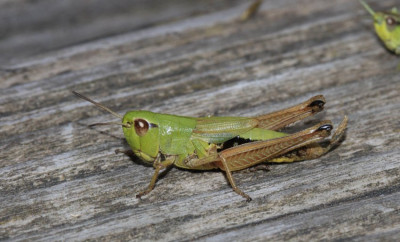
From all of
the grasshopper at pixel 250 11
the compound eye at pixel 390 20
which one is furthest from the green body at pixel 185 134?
the compound eye at pixel 390 20

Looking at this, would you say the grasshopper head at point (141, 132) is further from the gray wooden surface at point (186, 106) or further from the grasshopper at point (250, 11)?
the grasshopper at point (250, 11)

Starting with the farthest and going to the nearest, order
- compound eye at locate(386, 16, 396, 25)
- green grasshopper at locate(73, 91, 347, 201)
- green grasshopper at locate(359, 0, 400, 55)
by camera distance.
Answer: compound eye at locate(386, 16, 396, 25) < green grasshopper at locate(359, 0, 400, 55) < green grasshopper at locate(73, 91, 347, 201)

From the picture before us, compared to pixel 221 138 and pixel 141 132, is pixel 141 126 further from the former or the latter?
pixel 221 138

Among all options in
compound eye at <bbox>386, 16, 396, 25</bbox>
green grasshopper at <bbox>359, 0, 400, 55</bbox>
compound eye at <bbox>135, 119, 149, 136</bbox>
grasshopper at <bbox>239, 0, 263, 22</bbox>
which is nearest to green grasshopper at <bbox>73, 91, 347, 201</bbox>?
compound eye at <bbox>135, 119, 149, 136</bbox>

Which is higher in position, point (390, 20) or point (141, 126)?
point (390, 20)

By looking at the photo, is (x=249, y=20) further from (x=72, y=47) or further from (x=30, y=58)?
(x=30, y=58)

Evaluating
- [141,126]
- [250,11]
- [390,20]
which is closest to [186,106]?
[141,126]

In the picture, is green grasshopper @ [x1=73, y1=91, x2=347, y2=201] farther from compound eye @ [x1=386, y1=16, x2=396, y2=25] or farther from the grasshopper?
compound eye @ [x1=386, y1=16, x2=396, y2=25]
